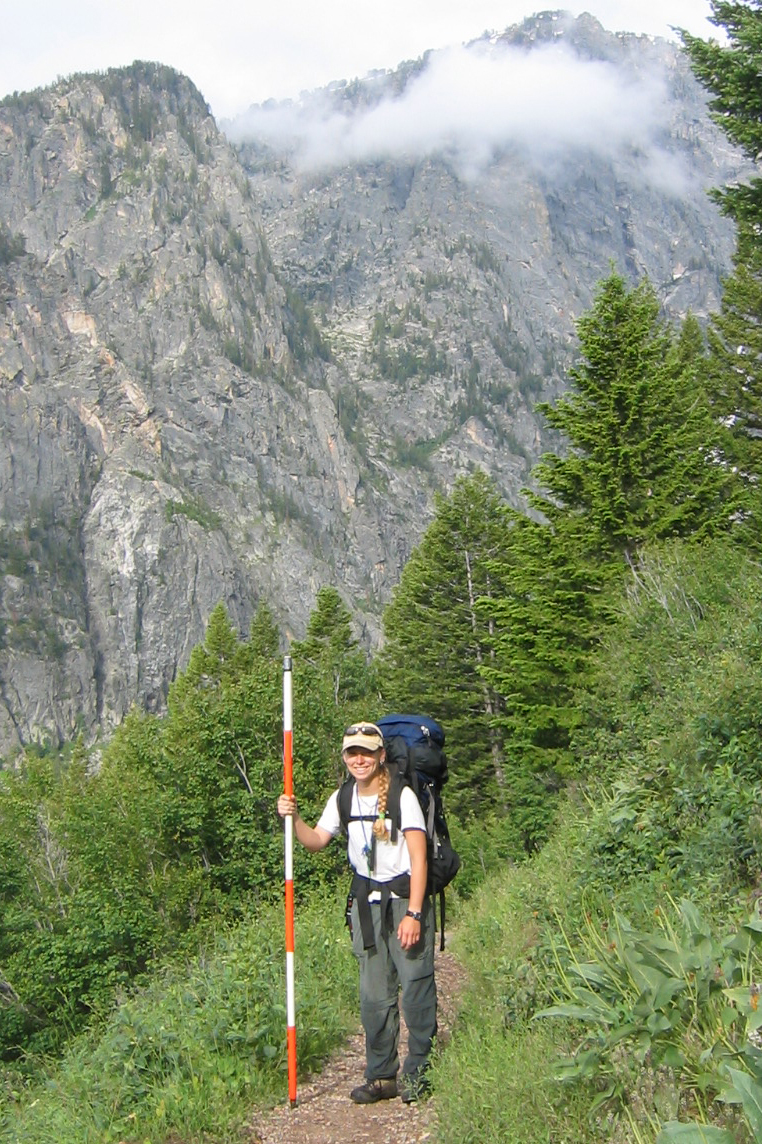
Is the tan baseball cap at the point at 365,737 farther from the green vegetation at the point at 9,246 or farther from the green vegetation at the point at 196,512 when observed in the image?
the green vegetation at the point at 9,246

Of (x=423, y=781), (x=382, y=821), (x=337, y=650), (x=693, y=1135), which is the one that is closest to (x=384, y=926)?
(x=382, y=821)

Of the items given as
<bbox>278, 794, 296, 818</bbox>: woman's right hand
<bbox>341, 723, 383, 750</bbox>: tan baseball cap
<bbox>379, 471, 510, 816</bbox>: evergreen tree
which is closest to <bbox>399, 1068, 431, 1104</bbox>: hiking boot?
<bbox>278, 794, 296, 818</bbox>: woman's right hand

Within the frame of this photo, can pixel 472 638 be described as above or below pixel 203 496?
below

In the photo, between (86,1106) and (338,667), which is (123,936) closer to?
(86,1106)

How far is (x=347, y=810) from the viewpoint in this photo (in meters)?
5.45

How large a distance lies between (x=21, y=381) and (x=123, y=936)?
166 m

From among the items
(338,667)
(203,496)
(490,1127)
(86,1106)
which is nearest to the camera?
(490,1127)

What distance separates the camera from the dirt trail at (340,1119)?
15.8 feet

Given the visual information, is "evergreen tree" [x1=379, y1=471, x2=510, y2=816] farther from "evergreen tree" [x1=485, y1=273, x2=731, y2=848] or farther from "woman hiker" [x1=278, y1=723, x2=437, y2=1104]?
"woman hiker" [x1=278, y1=723, x2=437, y2=1104]

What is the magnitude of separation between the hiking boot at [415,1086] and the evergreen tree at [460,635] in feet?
74.1

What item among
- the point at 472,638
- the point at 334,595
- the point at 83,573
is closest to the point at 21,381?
the point at 83,573

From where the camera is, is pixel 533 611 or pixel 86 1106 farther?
pixel 533 611

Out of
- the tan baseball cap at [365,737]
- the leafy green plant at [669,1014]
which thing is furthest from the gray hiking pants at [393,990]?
the leafy green plant at [669,1014]

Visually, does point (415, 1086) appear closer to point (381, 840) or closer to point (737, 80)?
point (381, 840)
